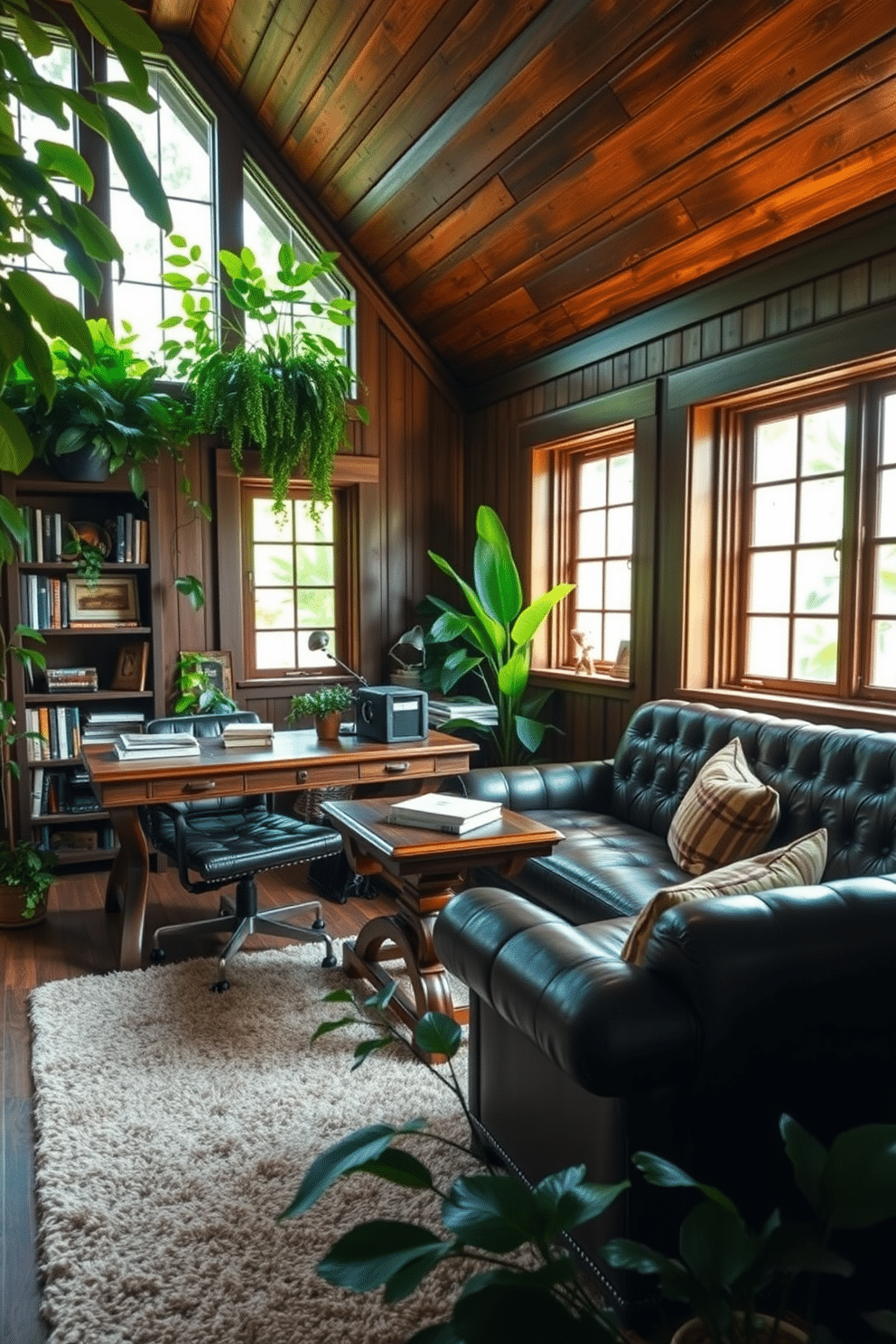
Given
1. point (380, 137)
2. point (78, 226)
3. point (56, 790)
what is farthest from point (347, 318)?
A: point (78, 226)

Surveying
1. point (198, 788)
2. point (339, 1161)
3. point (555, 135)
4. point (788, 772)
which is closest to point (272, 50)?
point (555, 135)

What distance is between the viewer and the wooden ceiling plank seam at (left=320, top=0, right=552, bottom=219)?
3354 millimetres

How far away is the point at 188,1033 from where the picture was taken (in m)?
2.86

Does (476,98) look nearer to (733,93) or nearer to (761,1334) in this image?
(733,93)

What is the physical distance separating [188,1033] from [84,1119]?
0.48 metres

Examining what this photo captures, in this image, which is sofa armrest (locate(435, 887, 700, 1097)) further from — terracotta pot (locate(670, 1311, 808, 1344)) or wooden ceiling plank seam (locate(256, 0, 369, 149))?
wooden ceiling plank seam (locate(256, 0, 369, 149))

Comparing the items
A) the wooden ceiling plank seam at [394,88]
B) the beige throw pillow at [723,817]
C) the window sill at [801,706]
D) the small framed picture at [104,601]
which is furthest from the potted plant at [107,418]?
the beige throw pillow at [723,817]

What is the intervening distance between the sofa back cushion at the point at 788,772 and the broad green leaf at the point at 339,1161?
2.10 metres

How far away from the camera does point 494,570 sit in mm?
4613

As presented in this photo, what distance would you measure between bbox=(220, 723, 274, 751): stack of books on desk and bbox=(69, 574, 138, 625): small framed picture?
4.47 ft

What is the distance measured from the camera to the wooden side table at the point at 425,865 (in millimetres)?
2732

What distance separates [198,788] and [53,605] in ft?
5.71

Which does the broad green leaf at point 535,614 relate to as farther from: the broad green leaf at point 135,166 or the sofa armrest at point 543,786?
the broad green leaf at point 135,166

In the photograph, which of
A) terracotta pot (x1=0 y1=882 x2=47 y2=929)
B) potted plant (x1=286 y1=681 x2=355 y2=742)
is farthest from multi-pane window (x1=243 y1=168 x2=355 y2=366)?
terracotta pot (x1=0 y1=882 x2=47 y2=929)
